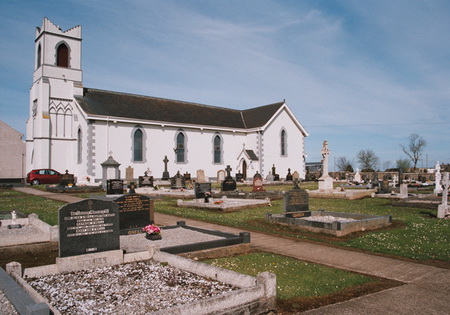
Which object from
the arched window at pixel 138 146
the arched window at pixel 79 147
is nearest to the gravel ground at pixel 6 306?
the arched window at pixel 138 146

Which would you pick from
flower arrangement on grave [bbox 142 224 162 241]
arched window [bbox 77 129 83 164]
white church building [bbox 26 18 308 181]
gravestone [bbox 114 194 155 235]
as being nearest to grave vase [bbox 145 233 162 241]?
flower arrangement on grave [bbox 142 224 162 241]

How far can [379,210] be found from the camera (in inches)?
677

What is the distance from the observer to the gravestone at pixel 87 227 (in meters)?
7.11

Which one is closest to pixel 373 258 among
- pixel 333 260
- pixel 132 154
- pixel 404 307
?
pixel 333 260

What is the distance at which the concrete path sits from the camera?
5.42m

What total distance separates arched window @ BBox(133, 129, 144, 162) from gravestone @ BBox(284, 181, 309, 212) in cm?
2664

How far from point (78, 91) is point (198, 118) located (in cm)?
1403

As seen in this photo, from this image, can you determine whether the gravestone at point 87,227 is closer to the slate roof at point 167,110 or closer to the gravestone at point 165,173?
the slate roof at point 167,110

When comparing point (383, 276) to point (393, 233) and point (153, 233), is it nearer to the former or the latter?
point (393, 233)

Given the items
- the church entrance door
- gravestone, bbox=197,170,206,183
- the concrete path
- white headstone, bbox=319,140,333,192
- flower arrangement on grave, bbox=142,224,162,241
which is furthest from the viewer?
the church entrance door

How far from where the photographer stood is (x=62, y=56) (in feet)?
127

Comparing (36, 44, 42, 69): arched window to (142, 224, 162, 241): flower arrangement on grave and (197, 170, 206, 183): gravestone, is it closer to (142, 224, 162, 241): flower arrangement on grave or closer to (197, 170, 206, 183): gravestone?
(197, 170, 206, 183): gravestone

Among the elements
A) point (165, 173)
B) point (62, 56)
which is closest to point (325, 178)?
point (165, 173)

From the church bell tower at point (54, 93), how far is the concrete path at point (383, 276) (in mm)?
33062
